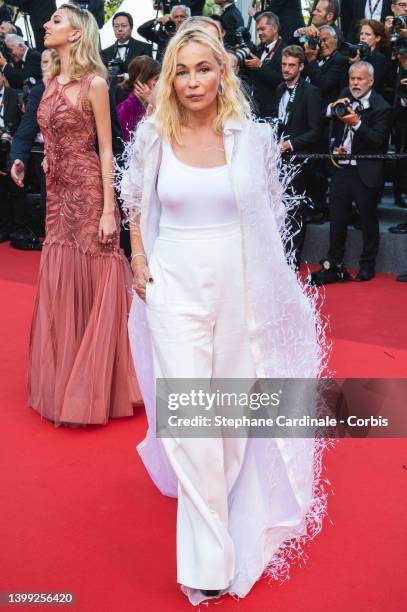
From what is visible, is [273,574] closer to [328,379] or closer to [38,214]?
[328,379]

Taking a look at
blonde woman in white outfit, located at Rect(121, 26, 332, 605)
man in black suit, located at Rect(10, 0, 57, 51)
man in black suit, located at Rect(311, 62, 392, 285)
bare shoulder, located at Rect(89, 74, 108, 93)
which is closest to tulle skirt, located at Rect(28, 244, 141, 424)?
bare shoulder, located at Rect(89, 74, 108, 93)

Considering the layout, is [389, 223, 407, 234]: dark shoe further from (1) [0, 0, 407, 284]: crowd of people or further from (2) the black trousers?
(2) the black trousers

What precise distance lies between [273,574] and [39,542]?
0.88 metres

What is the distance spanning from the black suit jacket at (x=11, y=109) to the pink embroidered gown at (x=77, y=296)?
4.95 meters

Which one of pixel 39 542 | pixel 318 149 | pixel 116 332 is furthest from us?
pixel 318 149

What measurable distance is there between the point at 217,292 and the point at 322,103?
5419 mm

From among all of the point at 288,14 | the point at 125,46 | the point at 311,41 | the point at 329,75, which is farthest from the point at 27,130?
the point at 125,46

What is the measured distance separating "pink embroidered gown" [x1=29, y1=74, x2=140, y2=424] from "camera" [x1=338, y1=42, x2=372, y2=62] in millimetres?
3912

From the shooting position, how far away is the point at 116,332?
171 inches

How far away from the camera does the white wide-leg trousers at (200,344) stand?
2682mm

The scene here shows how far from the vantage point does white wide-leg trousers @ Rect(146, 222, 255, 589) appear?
8.80 ft

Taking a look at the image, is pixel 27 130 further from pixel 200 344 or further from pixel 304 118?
pixel 304 118

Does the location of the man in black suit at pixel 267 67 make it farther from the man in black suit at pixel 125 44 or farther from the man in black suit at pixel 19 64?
the man in black suit at pixel 19 64

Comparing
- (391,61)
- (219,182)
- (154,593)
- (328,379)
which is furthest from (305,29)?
(154,593)
